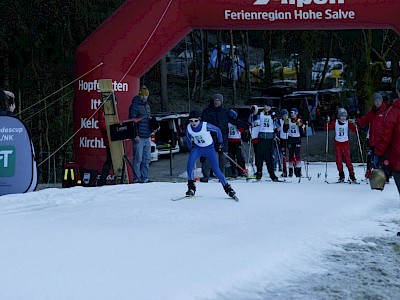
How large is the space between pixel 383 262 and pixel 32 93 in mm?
20671

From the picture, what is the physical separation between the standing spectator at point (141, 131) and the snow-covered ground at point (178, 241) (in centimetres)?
220

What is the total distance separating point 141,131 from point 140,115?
316 millimetres

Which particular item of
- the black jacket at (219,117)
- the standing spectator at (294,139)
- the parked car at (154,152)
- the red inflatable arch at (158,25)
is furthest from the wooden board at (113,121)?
the parked car at (154,152)

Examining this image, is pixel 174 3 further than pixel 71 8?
No

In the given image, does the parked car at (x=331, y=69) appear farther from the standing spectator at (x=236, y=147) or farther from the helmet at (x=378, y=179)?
the helmet at (x=378, y=179)

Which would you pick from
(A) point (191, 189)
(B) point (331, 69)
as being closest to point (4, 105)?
(A) point (191, 189)

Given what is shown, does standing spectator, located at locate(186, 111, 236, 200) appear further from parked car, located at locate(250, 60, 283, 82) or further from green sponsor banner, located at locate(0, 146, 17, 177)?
parked car, located at locate(250, 60, 283, 82)

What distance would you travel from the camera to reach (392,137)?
8.65m

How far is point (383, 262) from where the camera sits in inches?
289

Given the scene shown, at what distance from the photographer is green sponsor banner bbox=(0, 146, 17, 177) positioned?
37.1ft

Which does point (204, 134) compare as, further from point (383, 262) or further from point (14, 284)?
point (14, 284)

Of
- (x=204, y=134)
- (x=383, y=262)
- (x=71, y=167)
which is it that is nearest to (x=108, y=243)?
(x=383, y=262)

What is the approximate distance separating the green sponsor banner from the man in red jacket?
5.49 meters

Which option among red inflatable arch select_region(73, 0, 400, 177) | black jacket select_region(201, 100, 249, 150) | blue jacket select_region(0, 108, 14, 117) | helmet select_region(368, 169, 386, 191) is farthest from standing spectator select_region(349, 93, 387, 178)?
blue jacket select_region(0, 108, 14, 117)
